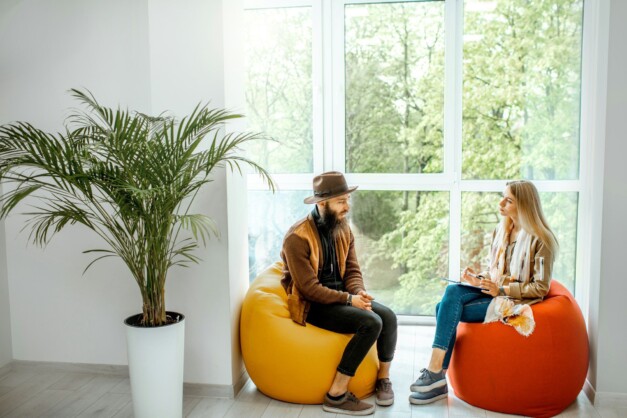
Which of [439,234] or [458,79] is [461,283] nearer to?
[439,234]

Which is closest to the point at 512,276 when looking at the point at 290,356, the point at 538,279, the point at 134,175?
the point at 538,279

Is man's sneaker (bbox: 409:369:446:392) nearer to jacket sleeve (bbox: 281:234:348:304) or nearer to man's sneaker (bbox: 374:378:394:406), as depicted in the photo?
man's sneaker (bbox: 374:378:394:406)

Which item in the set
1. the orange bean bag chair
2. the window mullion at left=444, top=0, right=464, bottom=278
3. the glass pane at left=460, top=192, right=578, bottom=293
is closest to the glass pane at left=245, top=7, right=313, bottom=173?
the window mullion at left=444, top=0, right=464, bottom=278

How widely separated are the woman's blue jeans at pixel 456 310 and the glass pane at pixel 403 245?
1149 mm

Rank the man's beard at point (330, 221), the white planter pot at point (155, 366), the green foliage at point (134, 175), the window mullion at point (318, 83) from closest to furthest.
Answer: the green foliage at point (134, 175)
the white planter pot at point (155, 366)
the man's beard at point (330, 221)
the window mullion at point (318, 83)

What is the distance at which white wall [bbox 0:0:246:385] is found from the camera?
337 cm

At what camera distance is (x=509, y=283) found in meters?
3.34

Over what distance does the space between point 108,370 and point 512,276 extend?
7.73 ft

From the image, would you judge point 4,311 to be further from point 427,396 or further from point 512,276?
point 512,276

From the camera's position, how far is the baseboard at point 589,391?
3.28 m

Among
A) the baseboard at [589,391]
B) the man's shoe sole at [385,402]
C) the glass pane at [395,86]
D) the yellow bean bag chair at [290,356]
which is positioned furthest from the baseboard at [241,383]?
the baseboard at [589,391]

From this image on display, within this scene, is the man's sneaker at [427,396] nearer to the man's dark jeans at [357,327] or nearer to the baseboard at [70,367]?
the man's dark jeans at [357,327]

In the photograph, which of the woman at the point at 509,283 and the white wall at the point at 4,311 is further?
the white wall at the point at 4,311

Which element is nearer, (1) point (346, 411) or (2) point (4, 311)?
(1) point (346, 411)
